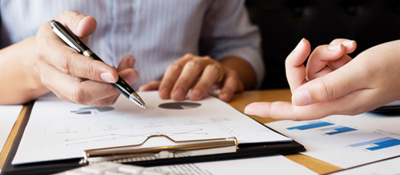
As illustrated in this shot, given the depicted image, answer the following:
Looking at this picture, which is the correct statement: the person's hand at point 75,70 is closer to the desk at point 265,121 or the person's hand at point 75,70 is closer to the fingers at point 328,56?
the desk at point 265,121

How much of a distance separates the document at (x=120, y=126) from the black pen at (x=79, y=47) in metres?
0.03

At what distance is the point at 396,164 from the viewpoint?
238 mm

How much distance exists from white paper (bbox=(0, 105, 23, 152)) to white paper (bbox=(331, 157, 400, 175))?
300 mm

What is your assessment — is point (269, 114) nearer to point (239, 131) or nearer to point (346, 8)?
point (239, 131)

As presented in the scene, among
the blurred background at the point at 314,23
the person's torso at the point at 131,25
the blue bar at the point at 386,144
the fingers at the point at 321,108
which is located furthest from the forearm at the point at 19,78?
the blurred background at the point at 314,23

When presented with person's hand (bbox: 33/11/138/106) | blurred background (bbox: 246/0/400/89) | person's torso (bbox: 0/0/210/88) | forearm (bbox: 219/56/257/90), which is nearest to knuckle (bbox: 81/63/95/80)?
person's hand (bbox: 33/11/138/106)

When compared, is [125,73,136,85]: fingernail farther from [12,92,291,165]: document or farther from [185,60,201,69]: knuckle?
[185,60,201,69]: knuckle

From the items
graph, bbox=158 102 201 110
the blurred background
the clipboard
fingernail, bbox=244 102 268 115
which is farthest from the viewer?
the blurred background

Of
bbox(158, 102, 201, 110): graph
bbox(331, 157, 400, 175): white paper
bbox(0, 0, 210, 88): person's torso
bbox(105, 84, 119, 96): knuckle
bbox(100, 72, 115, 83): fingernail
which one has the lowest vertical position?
bbox(331, 157, 400, 175): white paper

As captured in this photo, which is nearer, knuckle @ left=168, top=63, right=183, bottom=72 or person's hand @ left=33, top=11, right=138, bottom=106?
person's hand @ left=33, top=11, right=138, bottom=106

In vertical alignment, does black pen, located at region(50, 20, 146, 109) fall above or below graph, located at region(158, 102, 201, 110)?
above

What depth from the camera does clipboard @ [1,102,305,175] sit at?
217 mm

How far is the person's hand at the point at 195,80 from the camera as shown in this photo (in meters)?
0.50

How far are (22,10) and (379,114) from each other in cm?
69
